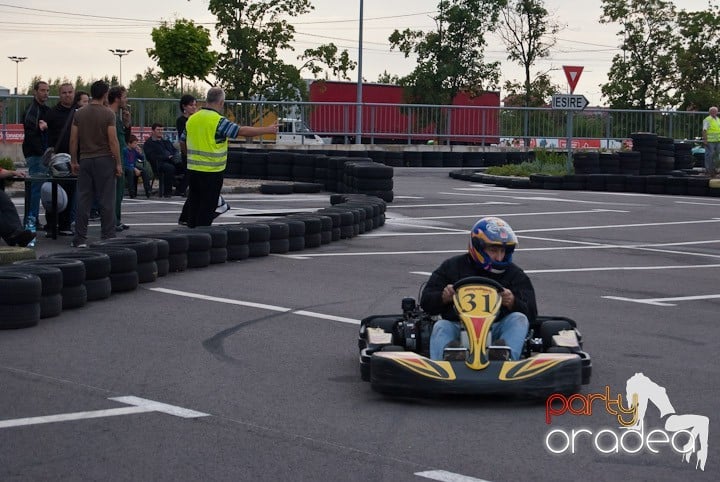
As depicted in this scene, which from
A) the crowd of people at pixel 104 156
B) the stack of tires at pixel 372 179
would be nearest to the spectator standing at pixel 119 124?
the crowd of people at pixel 104 156

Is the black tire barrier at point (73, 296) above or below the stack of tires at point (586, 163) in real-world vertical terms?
below

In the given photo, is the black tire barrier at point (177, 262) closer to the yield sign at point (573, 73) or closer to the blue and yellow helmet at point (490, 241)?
the blue and yellow helmet at point (490, 241)

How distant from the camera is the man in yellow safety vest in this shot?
28.4m

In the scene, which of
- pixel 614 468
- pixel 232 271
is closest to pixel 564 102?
pixel 232 271

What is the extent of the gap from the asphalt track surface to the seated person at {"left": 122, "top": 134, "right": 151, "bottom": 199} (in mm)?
5853

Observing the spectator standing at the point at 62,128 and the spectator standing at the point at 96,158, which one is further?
the spectator standing at the point at 62,128

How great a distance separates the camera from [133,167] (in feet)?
67.6

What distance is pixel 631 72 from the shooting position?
170ft

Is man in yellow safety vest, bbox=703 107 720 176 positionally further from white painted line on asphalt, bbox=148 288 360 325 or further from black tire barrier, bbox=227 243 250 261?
white painted line on asphalt, bbox=148 288 360 325

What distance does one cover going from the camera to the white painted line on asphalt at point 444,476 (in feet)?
17.6

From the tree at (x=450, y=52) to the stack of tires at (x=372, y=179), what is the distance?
29.3 metres

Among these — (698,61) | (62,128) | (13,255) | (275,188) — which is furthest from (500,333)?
(698,61)

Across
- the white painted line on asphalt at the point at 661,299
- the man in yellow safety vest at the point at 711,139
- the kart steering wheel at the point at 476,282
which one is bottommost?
the white painted line on asphalt at the point at 661,299

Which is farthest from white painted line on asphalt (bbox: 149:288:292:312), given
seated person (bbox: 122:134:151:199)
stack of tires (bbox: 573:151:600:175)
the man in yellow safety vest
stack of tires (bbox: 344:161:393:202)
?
the man in yellow safety vest
